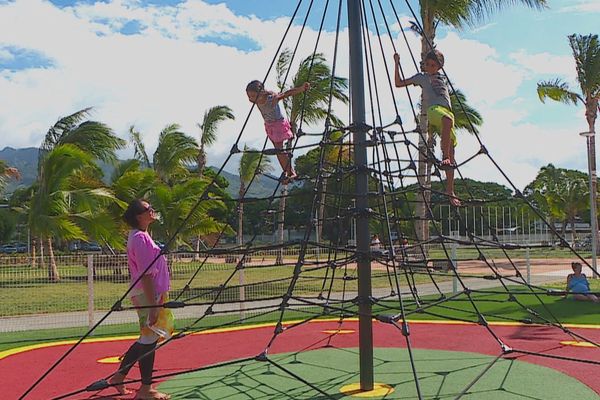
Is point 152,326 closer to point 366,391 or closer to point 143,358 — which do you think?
point 143,358

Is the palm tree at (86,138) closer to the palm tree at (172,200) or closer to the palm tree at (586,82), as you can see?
the palm tree at (172,200)

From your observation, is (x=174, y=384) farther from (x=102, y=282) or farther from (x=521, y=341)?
(x=102, y=282)

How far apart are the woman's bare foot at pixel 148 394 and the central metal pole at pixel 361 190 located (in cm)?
168

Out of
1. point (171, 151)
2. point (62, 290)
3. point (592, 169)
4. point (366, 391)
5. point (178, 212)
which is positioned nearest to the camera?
point (366, 391)

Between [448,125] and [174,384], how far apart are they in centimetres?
371

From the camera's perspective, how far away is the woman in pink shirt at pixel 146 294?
4934 mm

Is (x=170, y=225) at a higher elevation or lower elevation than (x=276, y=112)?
lower

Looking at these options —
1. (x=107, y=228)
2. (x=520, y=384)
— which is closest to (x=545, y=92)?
(x=107, y=228)

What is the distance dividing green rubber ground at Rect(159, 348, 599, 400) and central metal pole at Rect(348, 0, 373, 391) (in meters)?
0.39

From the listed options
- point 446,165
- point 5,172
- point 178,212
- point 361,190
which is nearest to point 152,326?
point 361,190

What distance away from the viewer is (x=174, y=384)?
5727 mm

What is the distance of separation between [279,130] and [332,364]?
254 cm

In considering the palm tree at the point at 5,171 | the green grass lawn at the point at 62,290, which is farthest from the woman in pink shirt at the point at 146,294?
the palm tree at the point at 5,171

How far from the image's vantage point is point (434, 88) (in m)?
6.45
